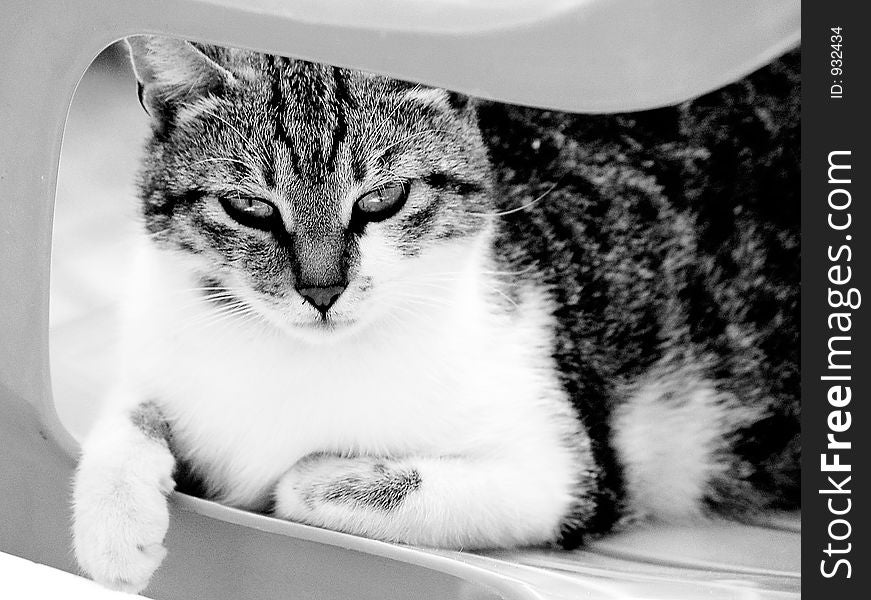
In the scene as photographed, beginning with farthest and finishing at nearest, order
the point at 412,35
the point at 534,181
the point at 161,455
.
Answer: the point at 534,181 → the point at 161,455 → the point at 412,35

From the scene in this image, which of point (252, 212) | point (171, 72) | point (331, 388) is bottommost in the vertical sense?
point (331, 388)

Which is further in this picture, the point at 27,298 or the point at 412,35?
the point at 27,298

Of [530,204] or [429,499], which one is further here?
[530,204]

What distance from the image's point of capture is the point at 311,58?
77 cm

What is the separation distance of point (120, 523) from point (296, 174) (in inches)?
13.7

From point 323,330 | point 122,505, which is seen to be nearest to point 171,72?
point 323,330

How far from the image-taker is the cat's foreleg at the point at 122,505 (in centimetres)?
83

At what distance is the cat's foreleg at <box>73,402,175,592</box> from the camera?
826 mm

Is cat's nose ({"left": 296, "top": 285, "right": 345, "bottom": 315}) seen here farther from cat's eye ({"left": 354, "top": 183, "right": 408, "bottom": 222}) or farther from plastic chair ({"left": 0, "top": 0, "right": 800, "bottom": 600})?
plastic chair ({"left": 0, "top": 0, "right": 800, "bottom": 600})

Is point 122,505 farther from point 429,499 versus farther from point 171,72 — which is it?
point 171,72

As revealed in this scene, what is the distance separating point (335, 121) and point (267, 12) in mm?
108
